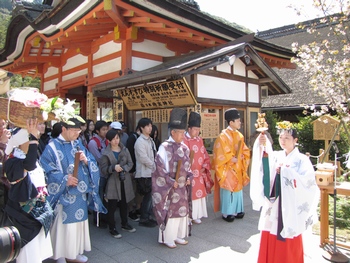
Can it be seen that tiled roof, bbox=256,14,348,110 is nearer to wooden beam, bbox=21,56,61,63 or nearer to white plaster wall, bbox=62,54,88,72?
white plaster wall, bbox=62,54,88,72

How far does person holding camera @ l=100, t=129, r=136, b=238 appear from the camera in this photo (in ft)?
14.9

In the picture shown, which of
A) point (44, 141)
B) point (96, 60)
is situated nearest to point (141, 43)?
point (96, 60)

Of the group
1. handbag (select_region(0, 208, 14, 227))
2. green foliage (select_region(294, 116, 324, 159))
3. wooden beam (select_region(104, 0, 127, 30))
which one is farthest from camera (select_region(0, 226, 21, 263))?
green foliage (select_region(294, 116, 324, 159))

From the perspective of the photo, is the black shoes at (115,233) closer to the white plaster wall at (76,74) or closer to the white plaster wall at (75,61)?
the white plaster wall at (76,74)

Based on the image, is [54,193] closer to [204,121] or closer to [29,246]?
[29,246]

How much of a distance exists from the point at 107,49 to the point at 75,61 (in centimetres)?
211

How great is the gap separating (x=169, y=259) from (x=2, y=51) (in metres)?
9.57

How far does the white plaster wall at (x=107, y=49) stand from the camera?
24.7 feet

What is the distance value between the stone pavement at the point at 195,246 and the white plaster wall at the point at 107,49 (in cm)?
456

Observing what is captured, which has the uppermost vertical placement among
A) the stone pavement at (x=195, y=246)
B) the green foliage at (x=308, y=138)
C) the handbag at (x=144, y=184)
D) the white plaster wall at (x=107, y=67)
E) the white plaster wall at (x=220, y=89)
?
the white plaster wall at (x=107, y=67)

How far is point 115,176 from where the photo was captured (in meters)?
4.62

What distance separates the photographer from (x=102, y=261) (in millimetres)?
3803

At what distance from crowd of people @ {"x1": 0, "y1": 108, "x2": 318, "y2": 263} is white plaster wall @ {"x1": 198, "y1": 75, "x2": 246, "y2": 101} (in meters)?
1.66

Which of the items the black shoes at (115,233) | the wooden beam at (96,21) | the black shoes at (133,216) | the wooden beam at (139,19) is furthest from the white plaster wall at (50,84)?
the black shoes at (115,233)
